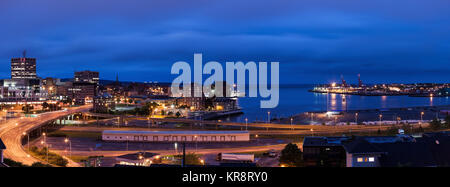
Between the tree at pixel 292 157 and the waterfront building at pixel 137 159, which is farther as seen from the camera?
the waterfront building at pixel 137 159

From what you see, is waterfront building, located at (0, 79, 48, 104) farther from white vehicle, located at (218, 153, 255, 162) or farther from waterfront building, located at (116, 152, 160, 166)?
white vehicle, located at (218, 153, 255, 162)

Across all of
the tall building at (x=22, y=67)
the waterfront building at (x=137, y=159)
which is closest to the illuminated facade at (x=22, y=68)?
the tall building at (x=22, y=67)

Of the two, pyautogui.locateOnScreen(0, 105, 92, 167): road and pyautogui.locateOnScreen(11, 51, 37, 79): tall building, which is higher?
pyautogui.locateOnScreen(11, 51, 37, 79): tall building

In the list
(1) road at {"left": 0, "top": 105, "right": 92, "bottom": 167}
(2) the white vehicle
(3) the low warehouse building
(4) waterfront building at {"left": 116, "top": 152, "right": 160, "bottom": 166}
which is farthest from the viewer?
(3) the low warehouse building

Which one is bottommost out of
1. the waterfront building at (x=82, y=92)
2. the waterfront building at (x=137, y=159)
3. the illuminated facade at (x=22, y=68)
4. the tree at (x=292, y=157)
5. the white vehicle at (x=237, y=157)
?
the white vehicle at (x=237, y=157)

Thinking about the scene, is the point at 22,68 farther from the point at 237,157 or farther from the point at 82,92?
the point at 237,157

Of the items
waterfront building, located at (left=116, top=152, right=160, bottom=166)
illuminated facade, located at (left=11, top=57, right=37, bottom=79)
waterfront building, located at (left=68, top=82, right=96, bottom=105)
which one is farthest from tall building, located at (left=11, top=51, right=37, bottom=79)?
waterfront building, located at (left=116, top=152, right=160, bottom=166)

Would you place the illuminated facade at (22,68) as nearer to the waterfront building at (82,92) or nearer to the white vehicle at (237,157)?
the waterfront building at (82,92)

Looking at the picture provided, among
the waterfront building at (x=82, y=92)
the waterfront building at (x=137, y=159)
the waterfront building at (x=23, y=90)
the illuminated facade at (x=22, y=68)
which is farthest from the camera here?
the illuminated facade at (x=22, y=68)

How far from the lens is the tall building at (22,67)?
39684 mm

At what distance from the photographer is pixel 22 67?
39.9m

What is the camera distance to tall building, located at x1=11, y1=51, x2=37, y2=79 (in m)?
39.7

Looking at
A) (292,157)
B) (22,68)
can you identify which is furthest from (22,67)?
(292,157)
